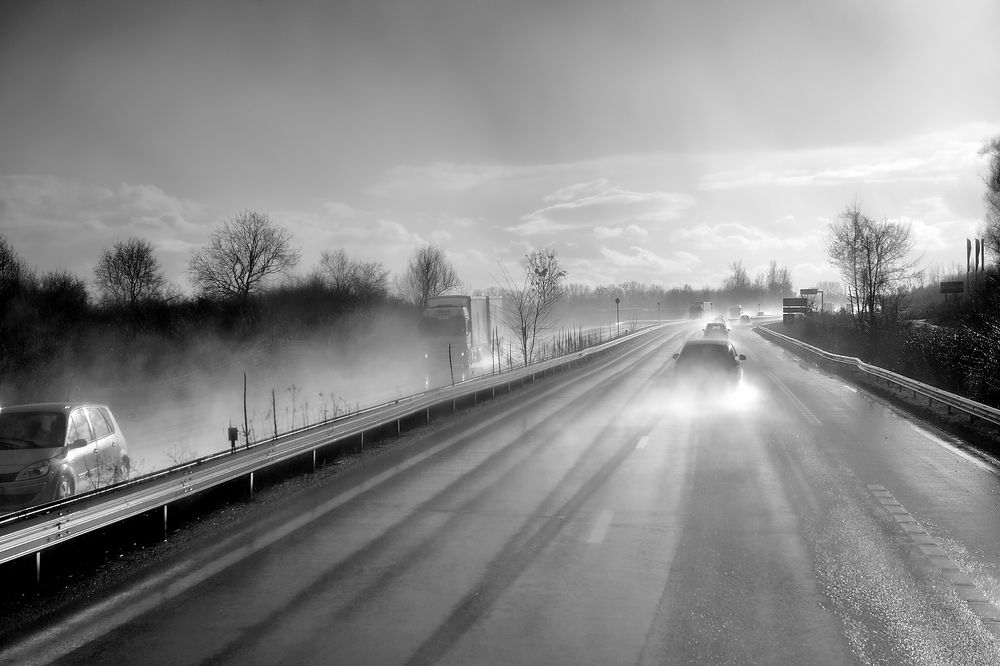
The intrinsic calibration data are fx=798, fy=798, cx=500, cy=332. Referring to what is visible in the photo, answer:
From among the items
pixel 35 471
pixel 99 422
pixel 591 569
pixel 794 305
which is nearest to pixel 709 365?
pixel 99 422

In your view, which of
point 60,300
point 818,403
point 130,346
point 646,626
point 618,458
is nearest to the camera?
point 646,626

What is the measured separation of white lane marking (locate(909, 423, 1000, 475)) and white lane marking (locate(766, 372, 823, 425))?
81.8 inches

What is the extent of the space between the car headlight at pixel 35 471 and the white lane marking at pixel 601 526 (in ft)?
24.3

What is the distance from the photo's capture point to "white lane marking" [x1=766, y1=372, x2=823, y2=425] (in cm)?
1783

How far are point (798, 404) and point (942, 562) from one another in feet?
47.9

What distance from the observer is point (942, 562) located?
6.97 metres

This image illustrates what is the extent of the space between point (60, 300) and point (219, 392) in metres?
11.4

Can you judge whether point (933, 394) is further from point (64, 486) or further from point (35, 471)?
point (35, 471)

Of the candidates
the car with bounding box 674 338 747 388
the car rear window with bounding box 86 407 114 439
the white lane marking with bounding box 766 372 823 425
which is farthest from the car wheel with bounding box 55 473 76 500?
the car with bounding box 674 338 747 388

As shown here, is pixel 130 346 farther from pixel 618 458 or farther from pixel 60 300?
pixel 618 458

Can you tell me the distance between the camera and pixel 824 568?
6.79 meters

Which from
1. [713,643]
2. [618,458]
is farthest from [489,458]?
[713,643]

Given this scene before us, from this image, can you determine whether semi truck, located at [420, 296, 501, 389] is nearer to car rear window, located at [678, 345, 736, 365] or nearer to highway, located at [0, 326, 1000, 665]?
car rear window, located at [678, 345, 736, 365]

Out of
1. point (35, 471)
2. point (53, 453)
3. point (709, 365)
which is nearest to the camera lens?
point (35, 471)
